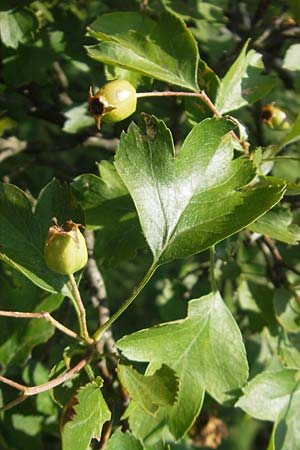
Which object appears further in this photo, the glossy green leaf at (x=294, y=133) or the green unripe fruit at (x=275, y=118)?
the green unripe fruit at (x=275, y=118)

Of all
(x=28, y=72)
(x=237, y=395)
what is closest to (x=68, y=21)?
(x=28, y=72)

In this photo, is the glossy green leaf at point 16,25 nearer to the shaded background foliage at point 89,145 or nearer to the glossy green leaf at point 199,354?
the shaded background foliage at point 89,145

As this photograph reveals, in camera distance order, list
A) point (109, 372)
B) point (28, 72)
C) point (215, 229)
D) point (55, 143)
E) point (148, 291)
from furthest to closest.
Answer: point (148, 291)
point (55, 143)
point (28, 72)
point (109, 372)
point (215, 229)

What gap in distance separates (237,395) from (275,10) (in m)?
0.87

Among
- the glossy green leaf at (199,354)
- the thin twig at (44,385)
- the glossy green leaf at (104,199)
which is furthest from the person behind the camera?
the glossy green leaf at (104,199)

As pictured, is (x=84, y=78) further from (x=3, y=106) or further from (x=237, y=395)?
(x=237, y=395)

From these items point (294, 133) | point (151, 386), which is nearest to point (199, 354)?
point (151, 386)

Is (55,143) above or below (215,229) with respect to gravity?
below

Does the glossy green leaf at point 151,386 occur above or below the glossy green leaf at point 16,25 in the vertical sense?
below

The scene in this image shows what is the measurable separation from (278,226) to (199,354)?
0.71ft

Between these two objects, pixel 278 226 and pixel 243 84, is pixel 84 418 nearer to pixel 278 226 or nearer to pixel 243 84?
pixel 278 226

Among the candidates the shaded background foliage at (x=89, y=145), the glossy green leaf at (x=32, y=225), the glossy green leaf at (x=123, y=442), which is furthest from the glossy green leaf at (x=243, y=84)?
the glossy green leaf at (x=123, y=442)

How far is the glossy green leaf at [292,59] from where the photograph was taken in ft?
3.83

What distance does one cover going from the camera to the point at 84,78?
5.00 ft
